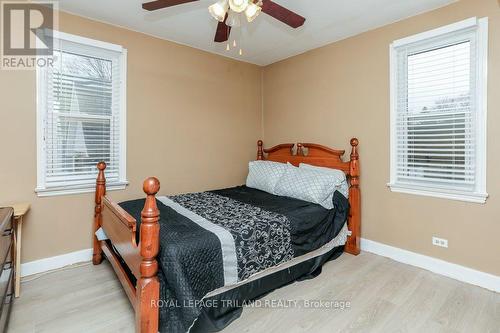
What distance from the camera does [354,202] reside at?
3.09 meters

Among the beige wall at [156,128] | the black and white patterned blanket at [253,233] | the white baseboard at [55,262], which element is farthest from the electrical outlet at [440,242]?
the white baseboard at [55,262]

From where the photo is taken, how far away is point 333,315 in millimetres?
1998

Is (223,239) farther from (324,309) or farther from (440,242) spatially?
(440,242)

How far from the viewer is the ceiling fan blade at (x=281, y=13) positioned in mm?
1888

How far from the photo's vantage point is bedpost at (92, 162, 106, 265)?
274 cm

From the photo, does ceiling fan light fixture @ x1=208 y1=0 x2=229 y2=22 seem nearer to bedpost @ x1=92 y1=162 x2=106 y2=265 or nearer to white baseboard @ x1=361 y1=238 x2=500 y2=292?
bedpost @ x1=92 y1=162 x2=106 y2=265

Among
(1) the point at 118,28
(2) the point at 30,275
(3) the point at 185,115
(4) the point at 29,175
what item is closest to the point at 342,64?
(3) the point at 185,115

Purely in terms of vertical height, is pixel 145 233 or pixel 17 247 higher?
pixel 145 233

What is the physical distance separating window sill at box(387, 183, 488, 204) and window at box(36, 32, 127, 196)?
2960 mm

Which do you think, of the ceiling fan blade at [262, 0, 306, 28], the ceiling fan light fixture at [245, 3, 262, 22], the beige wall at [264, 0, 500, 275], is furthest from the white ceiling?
the ceiling fan light fixture at [245, 3, 262, 22]

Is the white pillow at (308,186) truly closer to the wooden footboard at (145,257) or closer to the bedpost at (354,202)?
the bedpost at (354,202)

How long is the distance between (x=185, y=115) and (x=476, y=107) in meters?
3.00

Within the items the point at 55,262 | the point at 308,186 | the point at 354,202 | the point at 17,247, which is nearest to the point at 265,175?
the point at 308,186

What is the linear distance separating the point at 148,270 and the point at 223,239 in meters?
0.53
